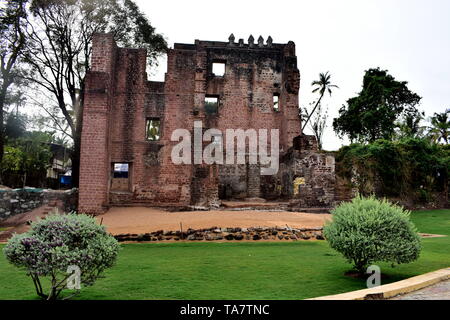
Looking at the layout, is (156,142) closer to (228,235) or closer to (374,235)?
(228,235)

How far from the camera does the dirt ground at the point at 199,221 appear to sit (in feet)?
44.9

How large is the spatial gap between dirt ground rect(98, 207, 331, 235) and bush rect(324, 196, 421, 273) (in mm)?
6926

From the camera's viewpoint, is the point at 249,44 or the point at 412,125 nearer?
the point at 249,44

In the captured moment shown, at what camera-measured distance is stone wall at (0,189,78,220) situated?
1703cm

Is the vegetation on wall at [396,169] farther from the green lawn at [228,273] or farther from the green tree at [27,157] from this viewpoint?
the green tree at [27,157]

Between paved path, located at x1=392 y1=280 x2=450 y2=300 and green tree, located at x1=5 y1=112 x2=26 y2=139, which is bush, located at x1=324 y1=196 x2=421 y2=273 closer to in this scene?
paved path, located at x1=392 y1=280 x2=450 y2=300

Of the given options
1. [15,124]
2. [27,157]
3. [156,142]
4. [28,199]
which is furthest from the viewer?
[27,157]

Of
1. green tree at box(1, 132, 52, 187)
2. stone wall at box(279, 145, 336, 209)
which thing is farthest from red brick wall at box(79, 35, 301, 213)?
green tree at box(1, 132, 52, 187)

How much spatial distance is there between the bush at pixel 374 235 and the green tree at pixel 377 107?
98.9ft

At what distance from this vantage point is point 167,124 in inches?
787

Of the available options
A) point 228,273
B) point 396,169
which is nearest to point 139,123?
point 228,273

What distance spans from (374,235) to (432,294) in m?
1.32

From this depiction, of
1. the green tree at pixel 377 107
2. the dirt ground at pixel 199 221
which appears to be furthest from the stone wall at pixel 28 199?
the green tree at pixel 377 107

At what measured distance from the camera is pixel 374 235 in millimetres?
6480
